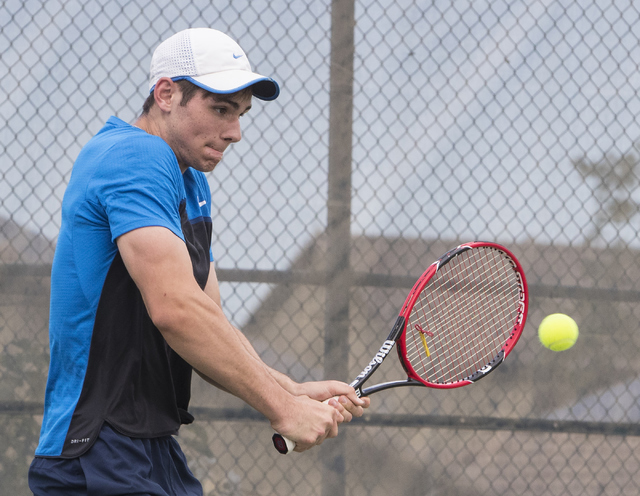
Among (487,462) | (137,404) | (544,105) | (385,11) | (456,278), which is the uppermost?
(385,11)

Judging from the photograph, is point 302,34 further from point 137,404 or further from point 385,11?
point 137,404

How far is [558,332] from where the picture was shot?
2.83 m

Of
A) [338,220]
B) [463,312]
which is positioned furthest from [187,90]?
[463,312]

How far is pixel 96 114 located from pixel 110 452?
2035mm

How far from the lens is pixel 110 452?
1315mm

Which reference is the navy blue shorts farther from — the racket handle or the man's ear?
the man's ear

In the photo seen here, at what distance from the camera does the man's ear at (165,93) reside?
1.45 m

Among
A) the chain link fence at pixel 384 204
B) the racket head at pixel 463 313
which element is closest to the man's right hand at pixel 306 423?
the racket head at pixel 463 313

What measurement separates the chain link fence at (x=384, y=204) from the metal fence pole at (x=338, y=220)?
10mm

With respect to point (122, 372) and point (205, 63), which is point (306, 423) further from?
point (205, 63)

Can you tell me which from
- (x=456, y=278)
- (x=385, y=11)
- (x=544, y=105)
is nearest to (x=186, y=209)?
(x=456, y=278)

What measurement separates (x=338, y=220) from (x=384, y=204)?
226 millimetres

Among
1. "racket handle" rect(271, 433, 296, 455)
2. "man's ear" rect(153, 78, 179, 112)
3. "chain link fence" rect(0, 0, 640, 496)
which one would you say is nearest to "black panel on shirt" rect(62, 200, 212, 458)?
"racket handle" rect(271, 433, 296, 455)

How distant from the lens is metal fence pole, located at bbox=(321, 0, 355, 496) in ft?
10.2
